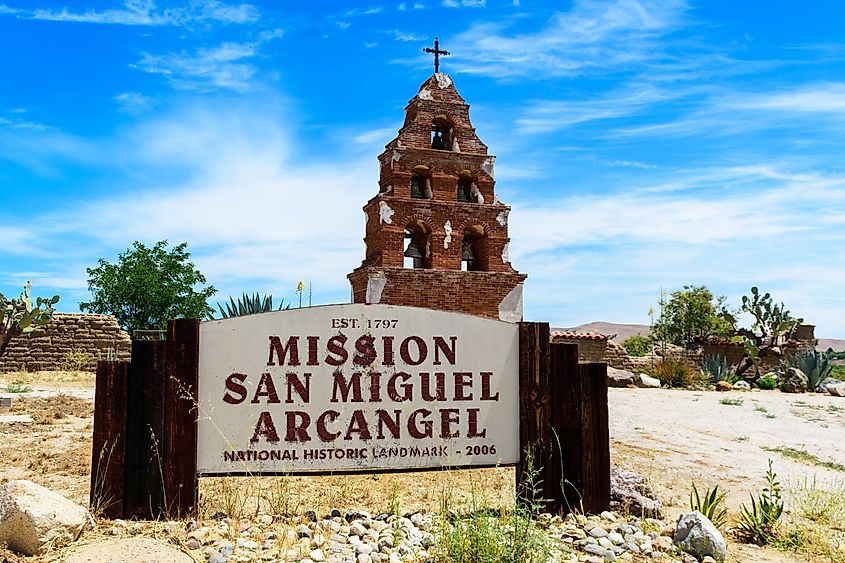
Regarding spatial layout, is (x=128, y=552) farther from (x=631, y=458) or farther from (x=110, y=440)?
(x=631, y=458)

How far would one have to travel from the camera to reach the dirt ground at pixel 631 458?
5508 millimetres

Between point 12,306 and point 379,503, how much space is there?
13.3m

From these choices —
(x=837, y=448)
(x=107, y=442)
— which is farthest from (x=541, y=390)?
(x=837, y=448)

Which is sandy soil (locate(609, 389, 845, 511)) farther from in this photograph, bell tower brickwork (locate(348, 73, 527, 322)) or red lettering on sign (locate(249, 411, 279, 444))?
bell tower brickwork (locate(348, 73, 527, 322))

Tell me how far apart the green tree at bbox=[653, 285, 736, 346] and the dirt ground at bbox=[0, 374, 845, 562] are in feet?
79.6

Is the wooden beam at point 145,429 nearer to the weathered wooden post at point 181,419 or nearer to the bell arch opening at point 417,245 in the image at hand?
the weathered wooden post at point 181,419

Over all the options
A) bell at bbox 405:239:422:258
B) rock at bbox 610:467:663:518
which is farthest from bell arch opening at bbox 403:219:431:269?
rock at bbox 610:467:663:518

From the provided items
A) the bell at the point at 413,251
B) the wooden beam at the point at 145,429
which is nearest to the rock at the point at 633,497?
the wooden beam at the point at 145,429

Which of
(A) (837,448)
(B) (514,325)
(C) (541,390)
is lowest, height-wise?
(A) (837,448)

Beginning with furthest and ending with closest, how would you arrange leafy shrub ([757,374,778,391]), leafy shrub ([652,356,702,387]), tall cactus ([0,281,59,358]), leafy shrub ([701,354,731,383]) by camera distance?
leafy shrub ([701,354,731,383]) < leafy shrub ([757,374,778,391]) < leafy shrub ([652,356,702,387]) < tall cactus ([0,281,59,358])

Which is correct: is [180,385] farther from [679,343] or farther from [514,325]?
[679,343]

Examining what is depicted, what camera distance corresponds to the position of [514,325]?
5.40 m

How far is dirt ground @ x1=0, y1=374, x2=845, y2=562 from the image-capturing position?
5.51m

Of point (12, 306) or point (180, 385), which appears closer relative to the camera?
point (180, 385)
